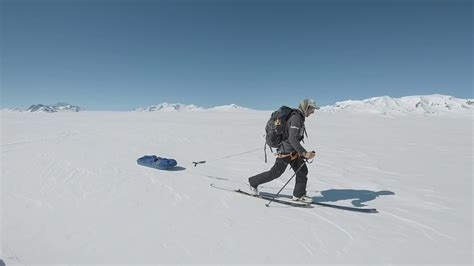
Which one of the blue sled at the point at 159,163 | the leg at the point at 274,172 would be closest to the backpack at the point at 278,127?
the leg at the point at 274,172

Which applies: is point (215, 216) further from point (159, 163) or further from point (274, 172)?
point (159, 163)

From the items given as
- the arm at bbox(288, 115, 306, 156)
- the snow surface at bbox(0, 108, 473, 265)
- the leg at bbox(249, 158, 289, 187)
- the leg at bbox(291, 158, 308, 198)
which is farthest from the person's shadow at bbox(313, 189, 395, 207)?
the arm at bbox(288, 115, 306, 156)

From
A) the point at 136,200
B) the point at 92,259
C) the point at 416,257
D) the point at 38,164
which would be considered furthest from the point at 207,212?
the point at 38,164

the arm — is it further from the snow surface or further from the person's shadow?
the person's shadow

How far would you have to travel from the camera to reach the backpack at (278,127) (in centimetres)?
568

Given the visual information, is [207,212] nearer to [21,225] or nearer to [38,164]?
[21,225]

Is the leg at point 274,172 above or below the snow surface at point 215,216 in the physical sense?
above

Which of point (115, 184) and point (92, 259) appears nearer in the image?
point (92, 259)

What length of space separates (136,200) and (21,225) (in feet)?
6.22

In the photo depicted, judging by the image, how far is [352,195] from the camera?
6828mm

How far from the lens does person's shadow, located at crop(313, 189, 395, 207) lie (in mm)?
6397

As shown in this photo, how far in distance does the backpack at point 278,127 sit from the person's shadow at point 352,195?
72.2 inches

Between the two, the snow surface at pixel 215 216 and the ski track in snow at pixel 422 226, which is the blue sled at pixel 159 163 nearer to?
the snow surface at pixel 215 216

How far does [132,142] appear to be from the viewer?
13.9m
